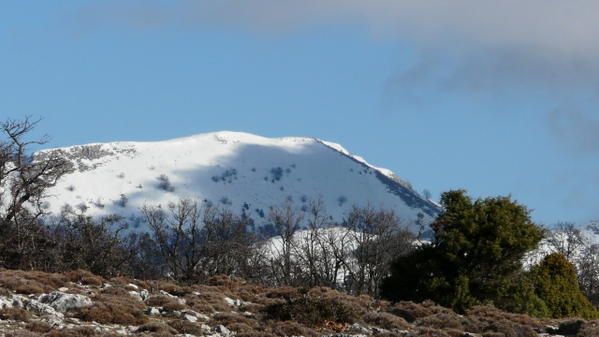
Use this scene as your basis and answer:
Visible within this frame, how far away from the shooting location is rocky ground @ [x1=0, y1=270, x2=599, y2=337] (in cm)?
2602

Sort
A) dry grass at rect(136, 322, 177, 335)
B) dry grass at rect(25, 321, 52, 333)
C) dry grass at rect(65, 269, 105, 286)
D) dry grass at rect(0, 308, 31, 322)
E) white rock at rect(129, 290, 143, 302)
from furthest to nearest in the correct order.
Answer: dry grass at rect(65, 269, 105, 286) < white rock at rect(129, 290, 143, 302) < dry grass at rect(136, 322, 177, 335) < dry grass at rect(0, 308, 31, 322) < dry grass at rect(25, 321, 52, 333)

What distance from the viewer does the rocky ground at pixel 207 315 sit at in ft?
85.4

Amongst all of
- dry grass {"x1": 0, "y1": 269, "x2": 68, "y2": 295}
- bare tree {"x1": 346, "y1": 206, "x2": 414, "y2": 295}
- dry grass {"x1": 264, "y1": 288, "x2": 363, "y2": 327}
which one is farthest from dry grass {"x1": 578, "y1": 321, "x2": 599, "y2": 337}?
bare tree {"x1": 346, "y1": 206, "x2": 414, "y2": 295}

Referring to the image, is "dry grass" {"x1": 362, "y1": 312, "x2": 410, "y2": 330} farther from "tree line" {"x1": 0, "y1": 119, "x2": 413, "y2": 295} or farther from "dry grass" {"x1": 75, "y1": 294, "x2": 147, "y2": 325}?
"tree line" {"x1": 0, "y1": 119, "x2": 413, "y2": 295}

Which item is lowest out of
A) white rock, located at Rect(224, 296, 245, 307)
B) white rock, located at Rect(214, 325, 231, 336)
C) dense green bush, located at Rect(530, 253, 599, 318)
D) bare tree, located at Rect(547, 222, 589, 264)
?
white rock, located at Rect(214, 325, 231, 336)

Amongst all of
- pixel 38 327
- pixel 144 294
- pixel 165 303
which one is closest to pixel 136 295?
pixel 144 294

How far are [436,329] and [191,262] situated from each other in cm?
4180

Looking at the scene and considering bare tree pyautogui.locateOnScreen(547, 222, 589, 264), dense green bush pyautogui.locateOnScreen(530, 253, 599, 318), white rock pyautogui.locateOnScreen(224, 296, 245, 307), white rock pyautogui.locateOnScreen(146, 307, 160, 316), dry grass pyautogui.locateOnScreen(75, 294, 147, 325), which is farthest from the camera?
bare tree pyautogui.locateOnScreen(547, 222, 589, 264)

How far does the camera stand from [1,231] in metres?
52.3

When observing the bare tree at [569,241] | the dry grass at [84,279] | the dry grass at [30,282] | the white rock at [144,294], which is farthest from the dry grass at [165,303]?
the bare tree at [569,241]

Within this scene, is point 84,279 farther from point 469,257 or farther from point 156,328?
point 469,257

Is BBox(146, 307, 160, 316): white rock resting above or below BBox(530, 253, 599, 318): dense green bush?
below

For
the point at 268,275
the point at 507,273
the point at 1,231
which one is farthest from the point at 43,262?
the point at 268,275

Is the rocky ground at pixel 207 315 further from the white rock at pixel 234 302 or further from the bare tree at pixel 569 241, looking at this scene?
the bare tree at pixel 569 241
